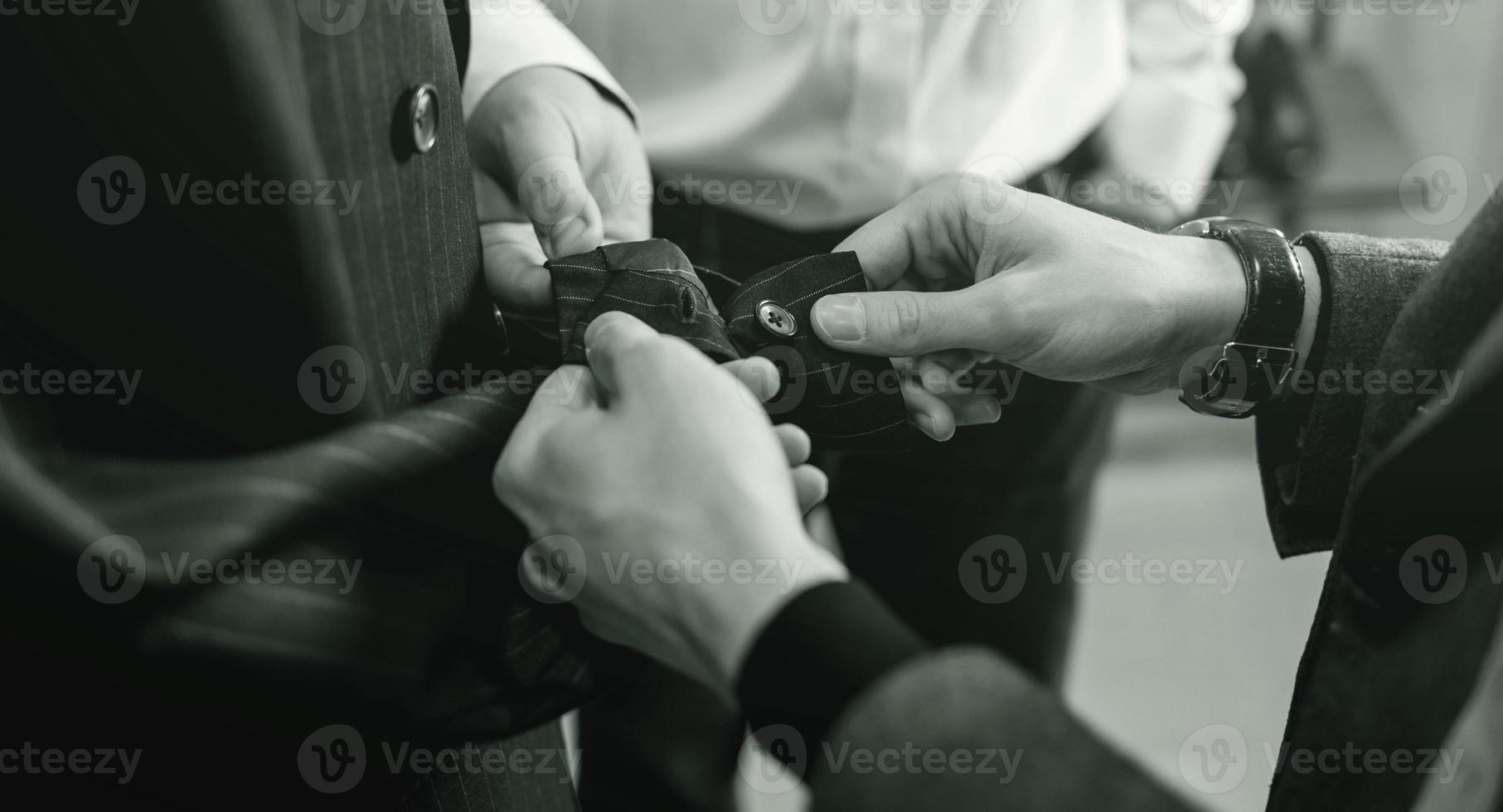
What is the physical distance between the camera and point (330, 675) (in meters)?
0.43

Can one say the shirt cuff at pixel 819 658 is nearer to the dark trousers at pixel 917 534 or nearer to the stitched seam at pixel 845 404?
the stitched seam at pixel 845 404

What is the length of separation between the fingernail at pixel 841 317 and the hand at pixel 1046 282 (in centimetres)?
4

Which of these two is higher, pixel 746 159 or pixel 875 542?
pixel 746 159

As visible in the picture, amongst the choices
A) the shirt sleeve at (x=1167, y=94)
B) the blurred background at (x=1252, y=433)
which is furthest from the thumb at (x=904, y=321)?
the blurred background at (x=1252, y=433)

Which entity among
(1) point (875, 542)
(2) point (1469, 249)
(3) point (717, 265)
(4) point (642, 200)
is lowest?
(1) point (875, 542)

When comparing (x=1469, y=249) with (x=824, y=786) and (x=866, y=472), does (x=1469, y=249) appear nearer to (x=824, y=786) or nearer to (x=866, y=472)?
(x=824, y=786)

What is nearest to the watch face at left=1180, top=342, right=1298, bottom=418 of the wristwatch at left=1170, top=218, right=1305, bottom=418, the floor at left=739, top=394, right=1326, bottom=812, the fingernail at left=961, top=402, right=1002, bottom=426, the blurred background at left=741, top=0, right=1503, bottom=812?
the wristwatch at left=1170, top=218, right=1305, bottom=418

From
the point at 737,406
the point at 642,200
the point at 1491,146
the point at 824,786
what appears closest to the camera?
the point at 824,786

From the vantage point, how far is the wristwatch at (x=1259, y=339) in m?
0.72

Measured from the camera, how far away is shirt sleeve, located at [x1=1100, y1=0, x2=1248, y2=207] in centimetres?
112

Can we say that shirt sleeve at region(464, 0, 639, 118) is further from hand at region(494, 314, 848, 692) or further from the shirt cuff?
the shirt cuff

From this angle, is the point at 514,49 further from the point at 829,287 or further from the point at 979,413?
the point at 979,413

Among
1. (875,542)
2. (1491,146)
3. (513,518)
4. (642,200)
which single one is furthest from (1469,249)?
(1491,146)

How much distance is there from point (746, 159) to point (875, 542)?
1.32 feet
